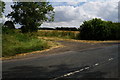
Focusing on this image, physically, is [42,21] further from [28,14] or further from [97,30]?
[97,30]

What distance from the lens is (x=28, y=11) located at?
3269cm

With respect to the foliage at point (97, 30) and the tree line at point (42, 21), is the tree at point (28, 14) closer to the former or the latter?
the tree line at point (42, 21)

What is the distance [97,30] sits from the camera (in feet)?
89.4

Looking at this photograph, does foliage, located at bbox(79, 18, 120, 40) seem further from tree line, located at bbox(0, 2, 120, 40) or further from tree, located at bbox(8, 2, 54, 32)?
tree, located at bbox(8, 2, 54, 32)

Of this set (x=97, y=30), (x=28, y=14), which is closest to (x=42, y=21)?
(x=28, y=14)

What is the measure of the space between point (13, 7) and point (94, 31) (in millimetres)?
19005

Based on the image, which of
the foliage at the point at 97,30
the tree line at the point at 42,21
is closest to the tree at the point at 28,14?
the tree line at the point at 42,21

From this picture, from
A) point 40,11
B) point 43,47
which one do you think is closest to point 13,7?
point 40,11

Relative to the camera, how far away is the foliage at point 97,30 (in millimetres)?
27106

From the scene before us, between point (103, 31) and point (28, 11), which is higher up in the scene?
point (28, 11)

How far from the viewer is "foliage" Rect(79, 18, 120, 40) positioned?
27.1 meters

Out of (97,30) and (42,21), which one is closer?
(97,30)

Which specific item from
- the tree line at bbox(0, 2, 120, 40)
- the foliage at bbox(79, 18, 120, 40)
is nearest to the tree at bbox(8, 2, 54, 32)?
the tree line at bbox(0, 2, 120, 40)

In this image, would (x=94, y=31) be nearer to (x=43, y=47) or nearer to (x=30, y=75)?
(x=43, y=47)
